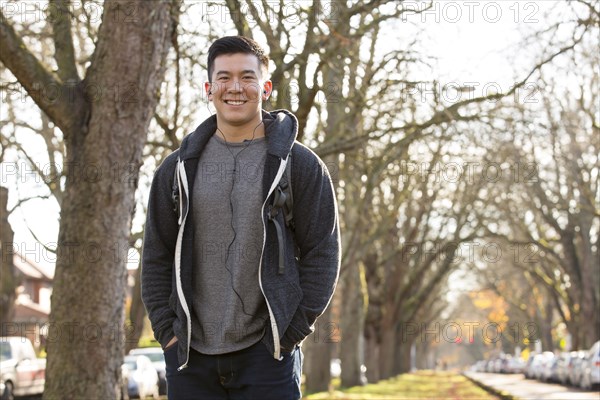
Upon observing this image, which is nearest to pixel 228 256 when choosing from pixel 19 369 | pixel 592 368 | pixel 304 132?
pixel 304 132

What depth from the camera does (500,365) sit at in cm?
7438

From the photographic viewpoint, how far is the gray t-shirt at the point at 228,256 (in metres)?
3.83

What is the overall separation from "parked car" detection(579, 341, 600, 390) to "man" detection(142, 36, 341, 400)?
89.1ft

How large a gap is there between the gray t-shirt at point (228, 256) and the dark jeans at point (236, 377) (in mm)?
44

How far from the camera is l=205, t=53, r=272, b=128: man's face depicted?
4059mm

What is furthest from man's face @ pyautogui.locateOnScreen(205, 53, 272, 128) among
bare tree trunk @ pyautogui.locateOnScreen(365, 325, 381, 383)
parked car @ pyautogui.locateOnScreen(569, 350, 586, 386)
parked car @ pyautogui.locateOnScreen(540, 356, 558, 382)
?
parked car @ pyautogui.locateOnScreen(540, 356, 558, 382)

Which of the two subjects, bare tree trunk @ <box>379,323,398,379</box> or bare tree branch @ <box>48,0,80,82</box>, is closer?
bare tree branch @ <box>48,0,80,82</box>

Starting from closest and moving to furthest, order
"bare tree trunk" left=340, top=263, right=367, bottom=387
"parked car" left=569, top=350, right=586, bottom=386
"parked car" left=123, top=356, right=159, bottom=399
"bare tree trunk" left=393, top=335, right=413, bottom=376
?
1. "parked car" left=123, top=356, right=159, bottom=399
2. "bare tree trunk" left=340, top=263, right=367, bottom=387
3. "parked car" left=569, top=350, right=586, bottom=386
4. "bare tree trunk" left=393, top=335, right=413, bottom=376

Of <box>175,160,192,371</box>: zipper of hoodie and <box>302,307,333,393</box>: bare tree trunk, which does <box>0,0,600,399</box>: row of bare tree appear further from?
<box>175,160,192,371</box>: zipper of hoodie

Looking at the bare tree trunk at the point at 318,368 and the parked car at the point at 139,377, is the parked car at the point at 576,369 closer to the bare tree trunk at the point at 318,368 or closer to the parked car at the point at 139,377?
the bare tree trunk at the point at 318,368

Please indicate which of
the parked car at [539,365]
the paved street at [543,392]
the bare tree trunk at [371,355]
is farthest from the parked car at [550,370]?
the bare tree trunk at [371,355]

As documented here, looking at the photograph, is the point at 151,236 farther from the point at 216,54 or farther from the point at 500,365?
the point at 500,365

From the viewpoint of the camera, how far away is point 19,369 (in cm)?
2344

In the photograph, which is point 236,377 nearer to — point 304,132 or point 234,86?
point 234,86
